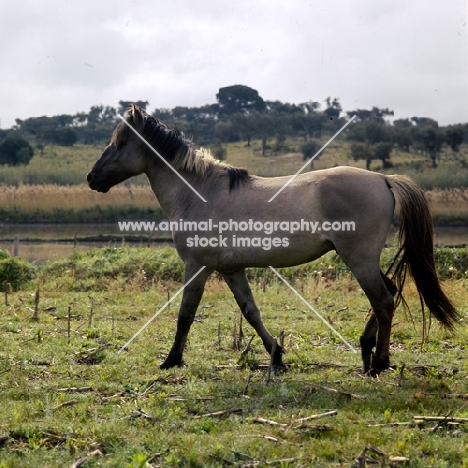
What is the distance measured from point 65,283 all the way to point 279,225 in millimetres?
8250

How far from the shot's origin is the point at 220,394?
6.21 metres

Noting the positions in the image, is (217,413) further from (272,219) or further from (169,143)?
(169,143)

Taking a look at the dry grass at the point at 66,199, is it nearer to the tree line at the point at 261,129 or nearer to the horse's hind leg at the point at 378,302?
the tree line at the point at 261,129

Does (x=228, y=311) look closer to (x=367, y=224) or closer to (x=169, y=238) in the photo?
(x=367, y=224)

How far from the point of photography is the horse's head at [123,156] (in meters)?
8.05

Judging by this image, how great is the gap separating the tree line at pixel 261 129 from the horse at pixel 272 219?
2631 centimetres

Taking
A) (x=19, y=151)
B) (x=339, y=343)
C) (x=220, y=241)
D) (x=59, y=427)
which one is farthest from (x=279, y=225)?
(x=19, y=151)

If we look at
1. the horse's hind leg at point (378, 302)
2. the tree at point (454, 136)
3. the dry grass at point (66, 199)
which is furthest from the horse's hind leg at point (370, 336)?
the tree at point (454, 136)

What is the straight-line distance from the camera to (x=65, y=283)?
47.4 ft

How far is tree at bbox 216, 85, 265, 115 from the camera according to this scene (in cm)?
7800

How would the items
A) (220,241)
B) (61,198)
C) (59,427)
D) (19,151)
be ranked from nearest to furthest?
(59,427), (220,241), (61,198), (19,151)

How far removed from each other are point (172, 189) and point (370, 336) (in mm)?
2720

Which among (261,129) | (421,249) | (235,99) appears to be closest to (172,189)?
(421,249)

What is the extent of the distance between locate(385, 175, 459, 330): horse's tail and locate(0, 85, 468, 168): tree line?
1054 inches
